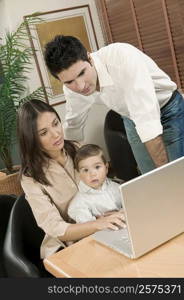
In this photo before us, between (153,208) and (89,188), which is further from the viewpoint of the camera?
(89,188)

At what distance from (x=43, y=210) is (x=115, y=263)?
0.52 meters

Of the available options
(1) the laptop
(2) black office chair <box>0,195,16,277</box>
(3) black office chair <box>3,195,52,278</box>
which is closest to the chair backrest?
(3) black office chair <box>3,195,52,278</box>

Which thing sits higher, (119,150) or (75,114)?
(75,114)

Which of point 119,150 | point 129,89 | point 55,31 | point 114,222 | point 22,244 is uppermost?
point 55,31

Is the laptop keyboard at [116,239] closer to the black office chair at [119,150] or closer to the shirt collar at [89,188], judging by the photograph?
the shirt collar at [89,188]

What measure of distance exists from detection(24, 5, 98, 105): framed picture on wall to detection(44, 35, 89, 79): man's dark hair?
1.87m

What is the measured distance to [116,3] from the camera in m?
3.72

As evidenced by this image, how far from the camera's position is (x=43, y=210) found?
62.0 inches

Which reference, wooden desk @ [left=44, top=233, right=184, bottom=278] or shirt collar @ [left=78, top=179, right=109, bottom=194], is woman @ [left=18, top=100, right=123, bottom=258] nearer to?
shirt collar @ [left=78, top=179, right=109, bottom=194]

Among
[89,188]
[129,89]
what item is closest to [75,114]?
[129,89]

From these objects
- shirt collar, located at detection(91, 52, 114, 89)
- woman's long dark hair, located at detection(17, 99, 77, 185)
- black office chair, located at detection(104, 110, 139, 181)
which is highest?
shirt collar, located at detection(91, 52, 114, 89)

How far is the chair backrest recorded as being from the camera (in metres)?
1.44

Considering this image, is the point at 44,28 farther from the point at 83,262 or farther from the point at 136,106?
the point at 83,262

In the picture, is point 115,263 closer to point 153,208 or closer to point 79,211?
point 153,208
